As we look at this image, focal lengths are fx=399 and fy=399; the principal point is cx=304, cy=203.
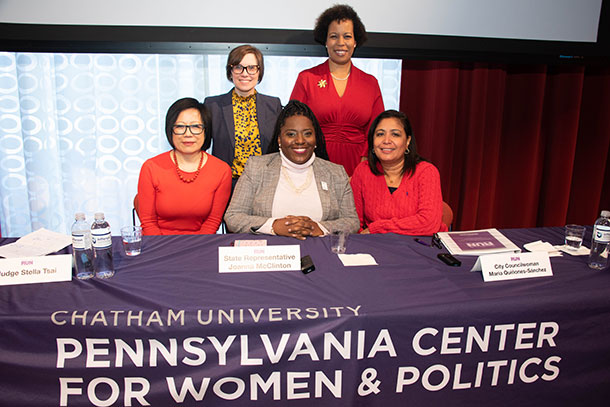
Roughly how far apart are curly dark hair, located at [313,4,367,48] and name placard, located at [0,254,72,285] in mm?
1999

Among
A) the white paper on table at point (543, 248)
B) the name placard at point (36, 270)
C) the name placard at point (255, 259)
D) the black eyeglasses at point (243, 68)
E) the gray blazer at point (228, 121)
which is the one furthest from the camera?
the gray blazer at point (228, 121)

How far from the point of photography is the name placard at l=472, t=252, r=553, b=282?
1379mm

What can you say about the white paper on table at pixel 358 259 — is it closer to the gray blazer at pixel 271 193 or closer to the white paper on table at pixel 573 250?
the gray blazer at pixel 271 193

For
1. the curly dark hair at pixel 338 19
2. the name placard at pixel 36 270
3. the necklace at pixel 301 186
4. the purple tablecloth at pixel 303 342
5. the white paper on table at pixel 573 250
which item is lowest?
the purple tablecloth at pixel 303 342

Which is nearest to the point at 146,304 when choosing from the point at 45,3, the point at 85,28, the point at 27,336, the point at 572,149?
the point at 27,336

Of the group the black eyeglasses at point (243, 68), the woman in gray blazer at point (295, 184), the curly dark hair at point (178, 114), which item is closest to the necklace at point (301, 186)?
the woman in gray blazer at point (295, 184)

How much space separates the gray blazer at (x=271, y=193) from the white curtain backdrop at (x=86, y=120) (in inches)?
56.8

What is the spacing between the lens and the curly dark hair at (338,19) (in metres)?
2.47

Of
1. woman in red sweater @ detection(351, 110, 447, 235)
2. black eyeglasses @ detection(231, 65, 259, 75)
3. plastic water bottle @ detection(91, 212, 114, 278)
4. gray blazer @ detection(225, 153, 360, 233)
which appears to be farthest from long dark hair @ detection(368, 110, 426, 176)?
plastic water bottle @ detection(91, 212, 114, 278)

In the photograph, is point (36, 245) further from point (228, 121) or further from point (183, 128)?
point (228, 121)

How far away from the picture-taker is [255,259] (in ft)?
4.68

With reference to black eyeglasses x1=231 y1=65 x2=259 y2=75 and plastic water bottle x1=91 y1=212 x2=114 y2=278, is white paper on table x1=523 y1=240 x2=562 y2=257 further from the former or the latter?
black eyeglasses x1=231 y1=65 x2=259 y2=75

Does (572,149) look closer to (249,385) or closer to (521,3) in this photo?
(521,3)

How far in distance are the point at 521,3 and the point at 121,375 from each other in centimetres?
337
